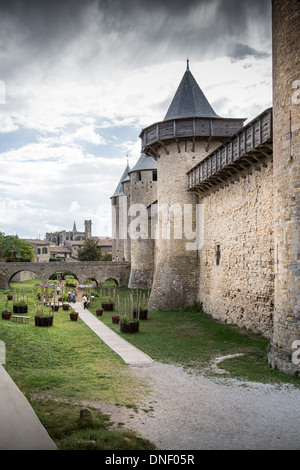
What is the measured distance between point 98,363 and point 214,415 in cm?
469

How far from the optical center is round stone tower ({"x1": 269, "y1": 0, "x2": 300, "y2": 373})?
1022 cm

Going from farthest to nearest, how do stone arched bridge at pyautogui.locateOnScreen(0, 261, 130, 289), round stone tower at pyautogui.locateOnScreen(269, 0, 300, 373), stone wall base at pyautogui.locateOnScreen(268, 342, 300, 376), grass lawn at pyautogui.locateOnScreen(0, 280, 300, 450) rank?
1. stone arched bridge at pyautogui.locateOnScreen(0, 261, 130, 289)
2. round stone tower at pyautogui.locateOnScreen(269, 0, 300, 373)
3. stone wall base at pyautogui.locateOnScreen(268, 342, 300, 376)
4. grass lawn at pyautogui.locateOnScreen(0, 280, 300, 450)

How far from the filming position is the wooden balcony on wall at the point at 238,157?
13.9 m

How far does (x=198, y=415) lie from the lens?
288 inches

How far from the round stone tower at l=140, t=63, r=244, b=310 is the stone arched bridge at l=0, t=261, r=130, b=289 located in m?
16.1

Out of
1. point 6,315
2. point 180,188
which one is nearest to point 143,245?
point 180,188

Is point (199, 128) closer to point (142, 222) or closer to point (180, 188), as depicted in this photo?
point (180, 188)

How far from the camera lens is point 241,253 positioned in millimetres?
17141

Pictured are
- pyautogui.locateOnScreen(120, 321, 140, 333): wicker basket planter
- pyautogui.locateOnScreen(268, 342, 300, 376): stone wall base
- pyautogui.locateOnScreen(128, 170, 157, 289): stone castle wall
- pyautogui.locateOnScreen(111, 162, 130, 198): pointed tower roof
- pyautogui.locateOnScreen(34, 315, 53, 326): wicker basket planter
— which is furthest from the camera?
pyautogui.locateOnScreen(111, 162, 130, 198): pointed tower roof

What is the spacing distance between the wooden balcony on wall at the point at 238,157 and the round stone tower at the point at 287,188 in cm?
234

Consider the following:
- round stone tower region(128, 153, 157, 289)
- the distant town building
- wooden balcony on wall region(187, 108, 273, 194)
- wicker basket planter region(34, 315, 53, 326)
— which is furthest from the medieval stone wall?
the distant town building

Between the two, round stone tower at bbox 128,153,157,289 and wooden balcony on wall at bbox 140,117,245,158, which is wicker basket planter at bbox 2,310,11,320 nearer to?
wooden balcony on wall at bbox 140,117,245,158

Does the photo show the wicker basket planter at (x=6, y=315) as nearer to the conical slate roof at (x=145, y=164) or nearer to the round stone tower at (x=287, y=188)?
the round stone tower at (x=287, y=188)

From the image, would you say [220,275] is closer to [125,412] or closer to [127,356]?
[127,356]
